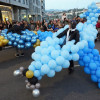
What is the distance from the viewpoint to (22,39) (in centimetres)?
531

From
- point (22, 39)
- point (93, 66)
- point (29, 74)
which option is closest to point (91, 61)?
point (93, 66)

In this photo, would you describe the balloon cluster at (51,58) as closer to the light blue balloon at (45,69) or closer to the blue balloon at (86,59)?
the light blue balloon at (45,69)

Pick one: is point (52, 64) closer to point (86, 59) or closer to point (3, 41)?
point (86, 59)

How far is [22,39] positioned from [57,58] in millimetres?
2783

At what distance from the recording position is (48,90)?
3445mm

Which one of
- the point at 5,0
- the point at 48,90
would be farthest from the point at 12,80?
the point at 5,0

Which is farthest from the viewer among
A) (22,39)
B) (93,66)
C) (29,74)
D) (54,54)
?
(22,39)

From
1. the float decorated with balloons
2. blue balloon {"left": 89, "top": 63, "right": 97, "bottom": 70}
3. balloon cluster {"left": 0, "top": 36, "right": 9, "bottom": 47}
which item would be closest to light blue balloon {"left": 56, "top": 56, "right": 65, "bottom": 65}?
the float decorated with balloons

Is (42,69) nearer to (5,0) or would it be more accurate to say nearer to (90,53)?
(90,53)

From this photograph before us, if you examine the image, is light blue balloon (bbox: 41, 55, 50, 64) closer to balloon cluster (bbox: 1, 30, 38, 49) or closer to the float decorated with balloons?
the float decorated with balloons

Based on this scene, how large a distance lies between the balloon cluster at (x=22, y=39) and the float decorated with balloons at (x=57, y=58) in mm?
1922

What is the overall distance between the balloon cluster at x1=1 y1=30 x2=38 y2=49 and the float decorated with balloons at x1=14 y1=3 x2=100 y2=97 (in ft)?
6.30

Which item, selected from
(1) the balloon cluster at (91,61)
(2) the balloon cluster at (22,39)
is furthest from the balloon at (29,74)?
(2) the balloon cluster at (22,39)

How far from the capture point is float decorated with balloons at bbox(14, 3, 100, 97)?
9.49 feet
